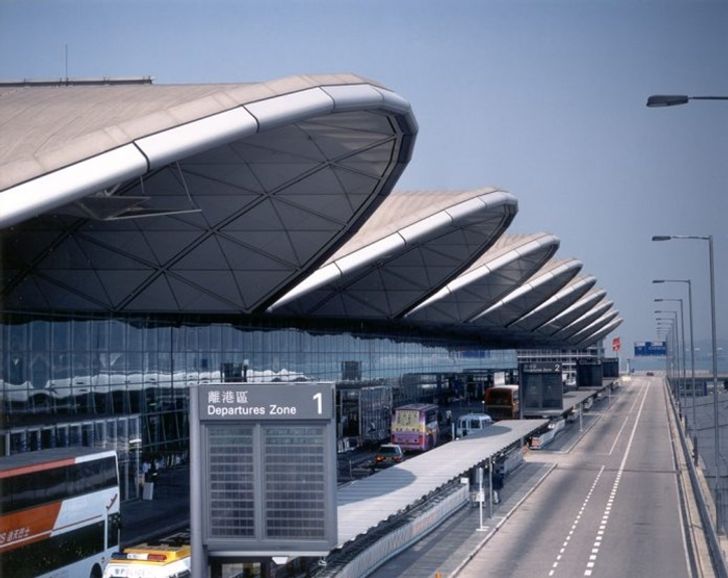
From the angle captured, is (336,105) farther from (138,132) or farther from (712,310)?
(712,310)

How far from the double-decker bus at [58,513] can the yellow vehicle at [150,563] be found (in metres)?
1.65

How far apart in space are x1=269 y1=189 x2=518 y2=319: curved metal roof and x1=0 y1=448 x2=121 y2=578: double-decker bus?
53.8 feet

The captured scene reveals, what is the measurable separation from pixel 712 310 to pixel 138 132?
26240 mm

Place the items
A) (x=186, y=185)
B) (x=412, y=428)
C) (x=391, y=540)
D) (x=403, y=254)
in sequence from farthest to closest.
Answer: (x=412, y=428)
(x=403, y=254)
(x=391, y=540)
(x=186, y=185)

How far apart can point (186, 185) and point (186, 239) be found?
4.70 metres

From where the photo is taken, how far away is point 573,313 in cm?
12775

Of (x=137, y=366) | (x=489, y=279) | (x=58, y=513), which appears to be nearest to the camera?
(x=58, y=513)

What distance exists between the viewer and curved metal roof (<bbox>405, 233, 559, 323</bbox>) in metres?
62.1

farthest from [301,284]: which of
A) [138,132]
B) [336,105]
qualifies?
[138,132]

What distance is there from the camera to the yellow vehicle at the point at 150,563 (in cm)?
2484

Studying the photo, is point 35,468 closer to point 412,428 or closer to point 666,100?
point 666,100

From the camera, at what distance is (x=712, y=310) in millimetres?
42062

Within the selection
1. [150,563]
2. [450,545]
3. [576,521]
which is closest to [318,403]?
[150,563]

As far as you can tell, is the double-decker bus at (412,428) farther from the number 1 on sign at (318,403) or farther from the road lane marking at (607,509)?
the number 1 on sign at (318,403)
